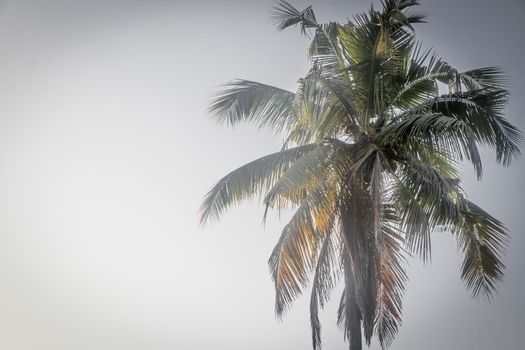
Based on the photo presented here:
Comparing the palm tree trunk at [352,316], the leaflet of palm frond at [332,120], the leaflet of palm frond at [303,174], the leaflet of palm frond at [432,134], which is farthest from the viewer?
the leaflet of palm frond at [332,120]

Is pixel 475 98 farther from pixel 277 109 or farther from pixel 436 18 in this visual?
pixel 436 18

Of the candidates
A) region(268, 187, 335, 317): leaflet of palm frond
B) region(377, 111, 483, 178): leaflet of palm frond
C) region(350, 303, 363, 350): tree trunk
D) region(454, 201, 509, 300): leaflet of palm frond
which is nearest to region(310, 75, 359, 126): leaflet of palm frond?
region(377, 111, 483, 178): leaflet of palm frond

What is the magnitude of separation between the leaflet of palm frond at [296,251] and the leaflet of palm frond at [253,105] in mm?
1904

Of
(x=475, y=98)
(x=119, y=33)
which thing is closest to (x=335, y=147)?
(x=475, y=98)

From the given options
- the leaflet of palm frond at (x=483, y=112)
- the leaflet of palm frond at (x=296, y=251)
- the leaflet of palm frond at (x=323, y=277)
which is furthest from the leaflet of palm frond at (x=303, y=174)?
the leaflet of palm frond at (x=483, y=112)

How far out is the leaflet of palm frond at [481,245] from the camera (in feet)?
38.7

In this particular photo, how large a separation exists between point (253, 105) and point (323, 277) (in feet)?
11.5

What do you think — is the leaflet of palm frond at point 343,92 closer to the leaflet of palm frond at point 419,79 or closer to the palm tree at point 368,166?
the palm tree at point 368,166

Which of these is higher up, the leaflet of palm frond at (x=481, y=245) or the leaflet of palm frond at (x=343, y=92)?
the leaflet of palm frond at (x=343, y=92)

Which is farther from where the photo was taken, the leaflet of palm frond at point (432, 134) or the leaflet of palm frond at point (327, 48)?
the leaflet of palm frond at point (327, 48)

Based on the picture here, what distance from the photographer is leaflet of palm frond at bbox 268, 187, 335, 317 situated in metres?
11.4

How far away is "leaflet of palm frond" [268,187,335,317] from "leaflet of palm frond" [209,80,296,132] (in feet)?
6.25

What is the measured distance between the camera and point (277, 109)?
12.6 metres

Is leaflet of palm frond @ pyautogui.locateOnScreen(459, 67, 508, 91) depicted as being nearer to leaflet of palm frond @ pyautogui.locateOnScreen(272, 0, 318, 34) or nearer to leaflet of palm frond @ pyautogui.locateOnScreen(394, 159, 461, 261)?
leaflet of palm frond @ pyautogui.locateOnScreen(394, 159, 461, 261)
